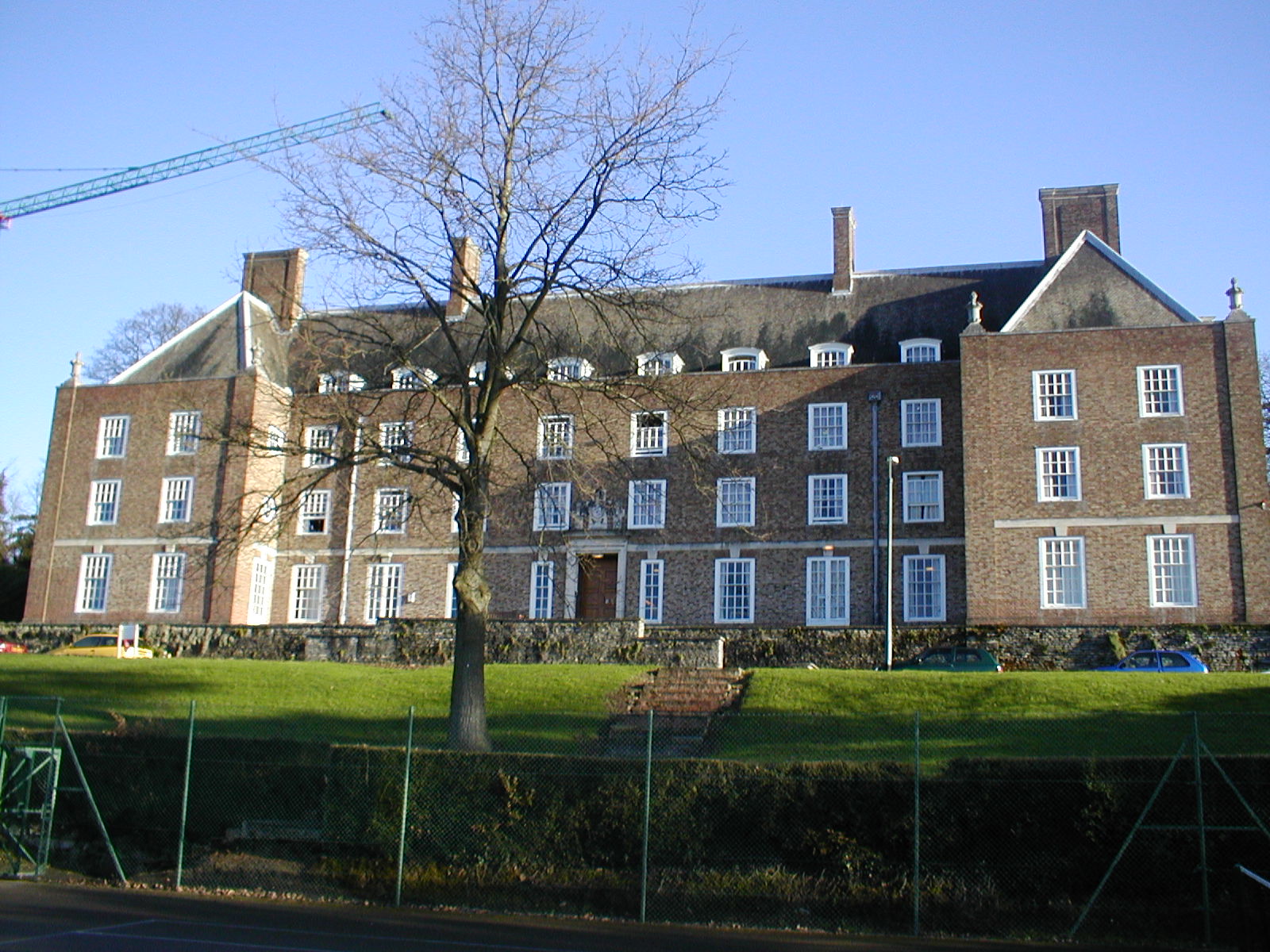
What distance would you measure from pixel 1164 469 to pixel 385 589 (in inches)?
993

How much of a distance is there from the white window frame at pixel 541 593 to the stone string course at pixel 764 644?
6.51 meters

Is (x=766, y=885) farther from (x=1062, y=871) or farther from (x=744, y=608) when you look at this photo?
(x=744, y=608)

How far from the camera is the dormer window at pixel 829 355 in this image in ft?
135

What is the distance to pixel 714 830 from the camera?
16.5 meters

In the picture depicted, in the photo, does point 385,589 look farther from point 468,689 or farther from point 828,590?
point 468,689

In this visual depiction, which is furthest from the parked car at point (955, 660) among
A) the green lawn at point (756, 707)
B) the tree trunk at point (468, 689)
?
the tree trunk at point (468, 689)

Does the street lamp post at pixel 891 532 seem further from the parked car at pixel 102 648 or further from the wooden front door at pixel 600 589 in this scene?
the parked car at pixel 102 648

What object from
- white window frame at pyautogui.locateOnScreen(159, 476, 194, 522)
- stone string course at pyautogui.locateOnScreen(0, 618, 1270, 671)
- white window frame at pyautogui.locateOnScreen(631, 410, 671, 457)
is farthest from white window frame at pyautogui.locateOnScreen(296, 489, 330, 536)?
white window frame at pyautogui.locateOnScreen(631, 410, 671, 457)

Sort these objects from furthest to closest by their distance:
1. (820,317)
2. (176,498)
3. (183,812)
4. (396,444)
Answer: (176,498)
(820,317)
(396,444)
(183,812)

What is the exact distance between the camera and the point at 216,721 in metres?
24.8

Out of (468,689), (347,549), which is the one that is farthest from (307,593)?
(468,689)

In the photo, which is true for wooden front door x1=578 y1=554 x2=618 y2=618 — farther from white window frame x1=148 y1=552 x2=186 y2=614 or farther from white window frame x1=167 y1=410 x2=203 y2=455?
white window frame x1=167 y1=410 x2=203 y2=455

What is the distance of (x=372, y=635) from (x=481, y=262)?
51.8 ft

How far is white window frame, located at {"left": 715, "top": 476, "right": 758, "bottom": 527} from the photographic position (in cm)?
4003
